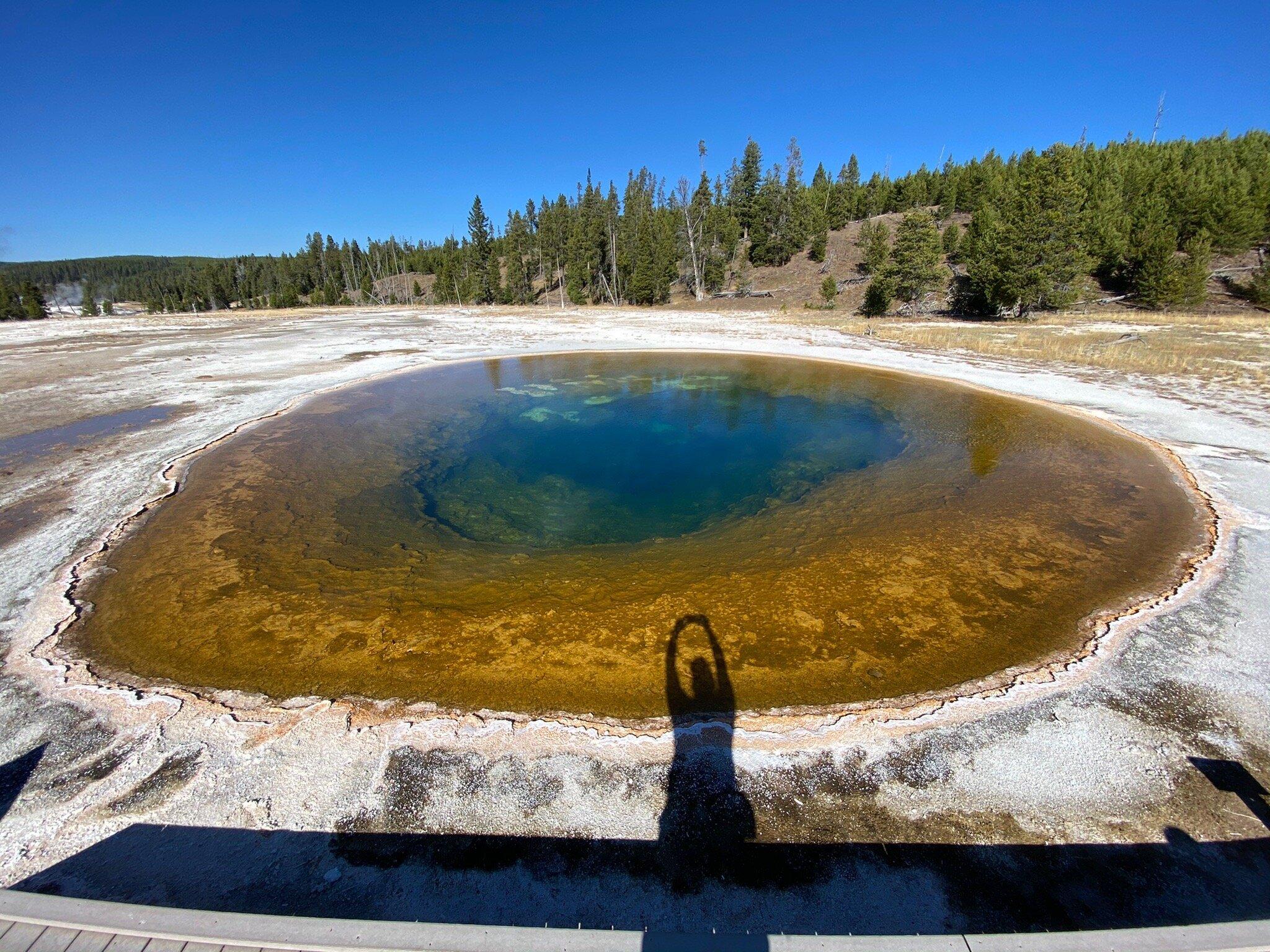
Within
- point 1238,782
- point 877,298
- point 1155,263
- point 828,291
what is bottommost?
point 1238,782

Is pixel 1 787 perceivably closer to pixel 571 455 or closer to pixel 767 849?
pixel 767 849

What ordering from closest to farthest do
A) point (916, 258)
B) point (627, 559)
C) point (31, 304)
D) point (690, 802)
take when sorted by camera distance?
point (690, 802) → point (627, 559) → point (916, 258) → point (31, 304)

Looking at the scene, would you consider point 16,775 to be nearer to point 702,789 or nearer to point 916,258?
point 702,789

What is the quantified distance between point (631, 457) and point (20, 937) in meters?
10.0

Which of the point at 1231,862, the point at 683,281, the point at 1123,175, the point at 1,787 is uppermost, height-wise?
the point at 1123,175

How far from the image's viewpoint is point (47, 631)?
18.2 ft

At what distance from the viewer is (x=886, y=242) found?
134 feet

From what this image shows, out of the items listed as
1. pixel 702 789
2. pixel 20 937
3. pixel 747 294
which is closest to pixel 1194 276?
pixel 747 294

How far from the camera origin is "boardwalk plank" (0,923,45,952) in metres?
2.29

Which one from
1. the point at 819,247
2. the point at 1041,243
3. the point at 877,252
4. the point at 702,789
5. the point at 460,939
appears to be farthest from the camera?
the point at 819,247

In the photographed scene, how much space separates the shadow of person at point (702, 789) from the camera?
3.22 metres

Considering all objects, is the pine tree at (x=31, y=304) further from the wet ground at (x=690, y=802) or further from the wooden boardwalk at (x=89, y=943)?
the wooden boardwalk at (x=89, y=943)

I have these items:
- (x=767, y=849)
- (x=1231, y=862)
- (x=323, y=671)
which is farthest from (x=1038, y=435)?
(x=323, y=671)

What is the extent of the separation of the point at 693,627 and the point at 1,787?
5340mm
